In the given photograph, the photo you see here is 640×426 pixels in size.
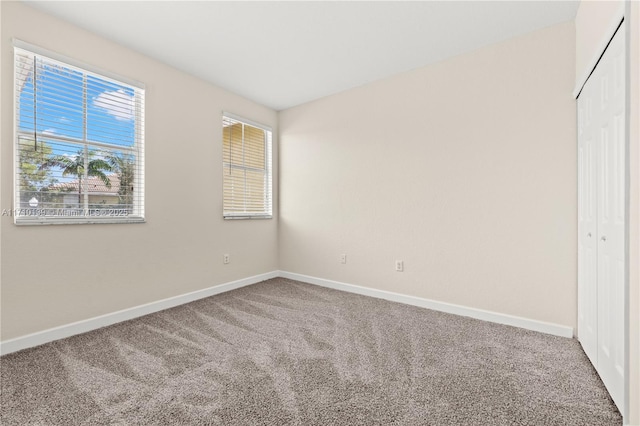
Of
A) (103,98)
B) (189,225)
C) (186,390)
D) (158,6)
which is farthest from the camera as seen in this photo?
(189,225)

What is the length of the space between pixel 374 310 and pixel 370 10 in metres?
2.67

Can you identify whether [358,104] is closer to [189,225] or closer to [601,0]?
[601,0]

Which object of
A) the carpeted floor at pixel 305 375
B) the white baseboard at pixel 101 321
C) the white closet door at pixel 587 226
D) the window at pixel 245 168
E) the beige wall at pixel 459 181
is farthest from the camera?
the window at pixel 245 168

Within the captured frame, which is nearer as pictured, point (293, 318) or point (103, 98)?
point (103, 98)

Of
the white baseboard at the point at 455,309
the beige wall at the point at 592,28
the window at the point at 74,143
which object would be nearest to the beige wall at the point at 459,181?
the white baseboard at the point at 455,309

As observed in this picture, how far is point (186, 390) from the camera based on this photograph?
5.35 ft

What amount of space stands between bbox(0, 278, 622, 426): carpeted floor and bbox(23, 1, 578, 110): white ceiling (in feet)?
8.38

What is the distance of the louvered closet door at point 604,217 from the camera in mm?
1453

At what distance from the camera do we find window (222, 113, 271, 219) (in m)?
3.68

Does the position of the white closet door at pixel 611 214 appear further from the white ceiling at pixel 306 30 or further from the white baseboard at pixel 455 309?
the white ceiling at pixel 306 30

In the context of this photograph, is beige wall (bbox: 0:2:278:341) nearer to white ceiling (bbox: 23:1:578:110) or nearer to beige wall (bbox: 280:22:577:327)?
white ceiling (bbox: 23:1:578:110)

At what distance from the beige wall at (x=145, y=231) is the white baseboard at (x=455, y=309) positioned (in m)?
1.17

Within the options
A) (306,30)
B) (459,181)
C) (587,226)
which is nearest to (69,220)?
(306,30)

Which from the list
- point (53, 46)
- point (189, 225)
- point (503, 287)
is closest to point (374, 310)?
point (503, 287)
